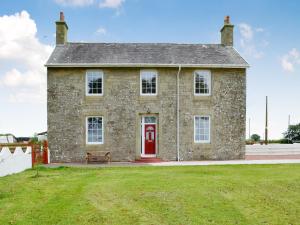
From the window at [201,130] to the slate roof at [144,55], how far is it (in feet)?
12.1

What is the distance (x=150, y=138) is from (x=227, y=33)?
980 centimetres

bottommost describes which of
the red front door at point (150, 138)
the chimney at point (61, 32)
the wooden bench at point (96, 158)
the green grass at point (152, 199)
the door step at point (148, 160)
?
the door step at point (148, 160)

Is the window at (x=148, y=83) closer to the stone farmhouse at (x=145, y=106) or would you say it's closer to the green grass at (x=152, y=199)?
the stone farmhouse at (x=145, y=106)

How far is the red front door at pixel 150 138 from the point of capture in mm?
24625

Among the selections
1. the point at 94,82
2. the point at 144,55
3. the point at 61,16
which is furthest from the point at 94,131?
the point at 61,16

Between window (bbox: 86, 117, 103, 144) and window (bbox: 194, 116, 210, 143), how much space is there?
622 cm

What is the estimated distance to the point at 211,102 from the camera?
81.7 feet

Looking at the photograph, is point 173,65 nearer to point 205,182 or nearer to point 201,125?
point 201,125

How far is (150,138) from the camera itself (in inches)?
971

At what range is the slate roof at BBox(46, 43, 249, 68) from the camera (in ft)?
80.1

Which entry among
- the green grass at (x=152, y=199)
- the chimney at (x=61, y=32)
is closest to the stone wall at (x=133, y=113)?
the chimney at (x=61, y=32)

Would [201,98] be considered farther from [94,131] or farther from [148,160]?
[94,131]

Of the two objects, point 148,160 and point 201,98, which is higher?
point 201,98

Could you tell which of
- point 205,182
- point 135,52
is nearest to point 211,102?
point 135,52
